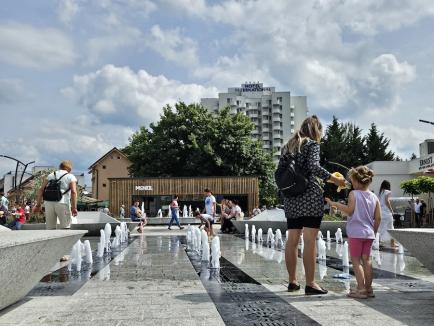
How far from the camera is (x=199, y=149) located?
186ft

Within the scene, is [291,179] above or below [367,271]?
above

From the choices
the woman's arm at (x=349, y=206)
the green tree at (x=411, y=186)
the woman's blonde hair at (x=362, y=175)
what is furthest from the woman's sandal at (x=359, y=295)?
the green tree at (x=411, y=186)

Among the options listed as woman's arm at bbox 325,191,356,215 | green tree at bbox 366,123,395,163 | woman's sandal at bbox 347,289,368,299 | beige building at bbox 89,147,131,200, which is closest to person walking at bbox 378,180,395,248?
woman's arm at bbox 325,191,356,215

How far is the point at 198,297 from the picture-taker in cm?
596

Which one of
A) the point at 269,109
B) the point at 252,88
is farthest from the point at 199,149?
the point at 252,88

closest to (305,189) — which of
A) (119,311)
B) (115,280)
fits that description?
(119,311)

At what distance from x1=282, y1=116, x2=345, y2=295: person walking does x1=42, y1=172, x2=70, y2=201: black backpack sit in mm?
4482

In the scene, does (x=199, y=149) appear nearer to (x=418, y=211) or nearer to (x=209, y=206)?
(x=418, y=211)

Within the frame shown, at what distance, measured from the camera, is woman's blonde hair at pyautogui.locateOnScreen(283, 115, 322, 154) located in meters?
6.29

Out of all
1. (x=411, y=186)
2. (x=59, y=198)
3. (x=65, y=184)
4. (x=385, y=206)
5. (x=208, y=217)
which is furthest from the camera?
(x=411, y=186)

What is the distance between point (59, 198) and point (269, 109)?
434 feet

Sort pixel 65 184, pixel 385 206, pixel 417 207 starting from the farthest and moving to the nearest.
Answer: pixel 417 207
pixel 385 206
pixel 65 184

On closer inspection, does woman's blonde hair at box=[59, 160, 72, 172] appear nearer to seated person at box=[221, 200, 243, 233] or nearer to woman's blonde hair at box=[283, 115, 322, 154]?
woman's blonde hair at box=[283, 115, 322, 154]

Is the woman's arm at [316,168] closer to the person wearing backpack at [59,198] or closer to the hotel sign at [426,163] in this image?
the person wearing backpack at [59,198]
